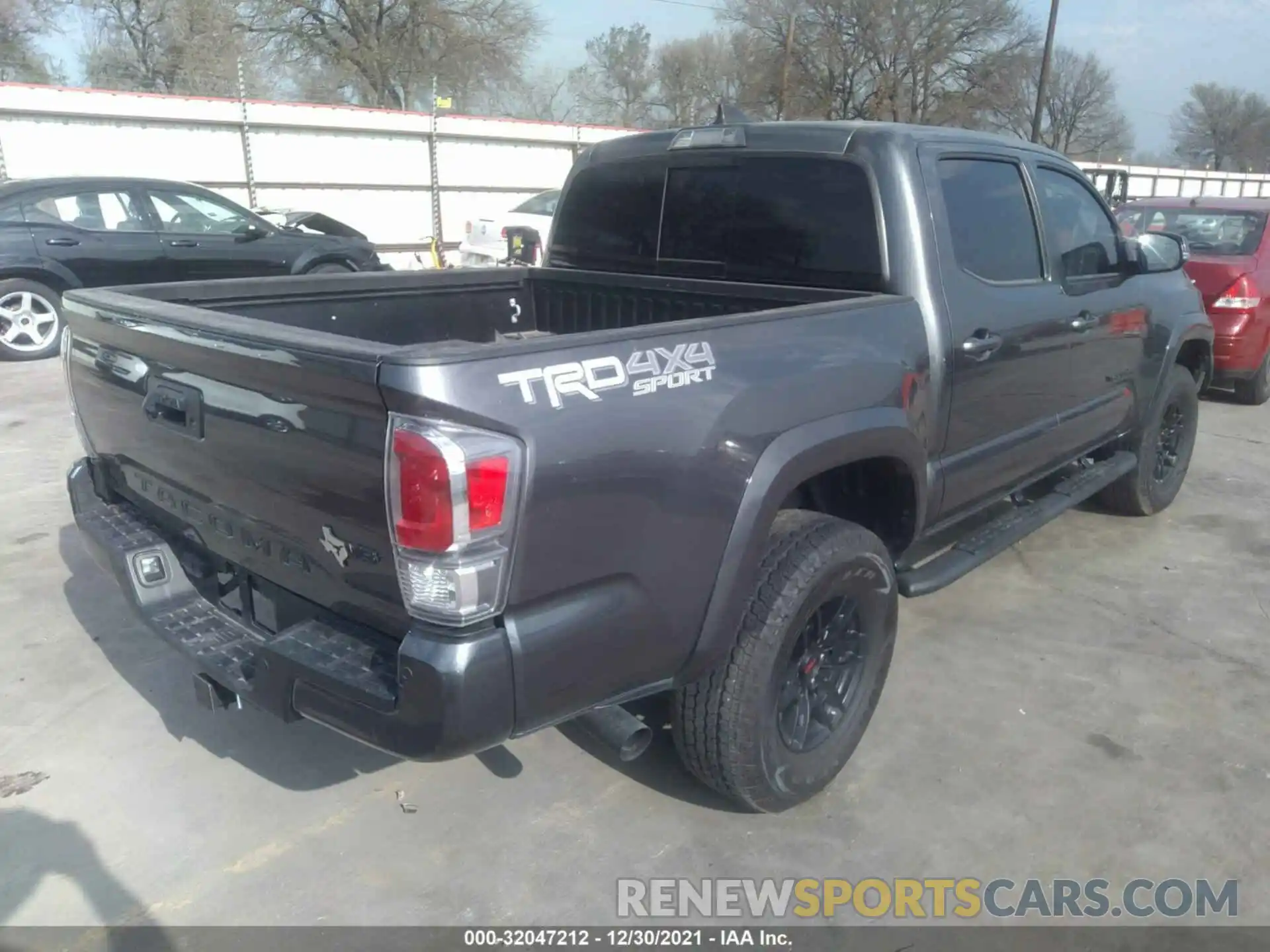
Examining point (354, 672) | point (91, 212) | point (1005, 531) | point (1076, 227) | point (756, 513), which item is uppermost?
point (1076, 227)

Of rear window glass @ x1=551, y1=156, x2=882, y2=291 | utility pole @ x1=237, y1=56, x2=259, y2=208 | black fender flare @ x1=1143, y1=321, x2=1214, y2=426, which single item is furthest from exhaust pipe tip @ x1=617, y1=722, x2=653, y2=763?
utility pole @ x1=237, y1=56, x2=259, y2=208

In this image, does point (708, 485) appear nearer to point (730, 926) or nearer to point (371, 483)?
point (371, 483)

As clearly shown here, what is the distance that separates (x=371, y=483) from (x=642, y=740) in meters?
0.95

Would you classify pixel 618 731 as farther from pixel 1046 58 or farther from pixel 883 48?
pixel 883 48

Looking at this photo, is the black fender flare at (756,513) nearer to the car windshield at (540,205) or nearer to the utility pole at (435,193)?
the car windshield at (540,205)

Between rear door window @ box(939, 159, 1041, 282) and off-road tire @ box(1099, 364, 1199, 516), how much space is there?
1714 mm

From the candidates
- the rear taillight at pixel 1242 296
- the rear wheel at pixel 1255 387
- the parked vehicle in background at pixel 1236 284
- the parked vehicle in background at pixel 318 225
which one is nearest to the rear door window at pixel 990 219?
the parked vehicle in background at pixel 1236 284

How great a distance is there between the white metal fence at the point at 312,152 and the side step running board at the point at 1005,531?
12.9m

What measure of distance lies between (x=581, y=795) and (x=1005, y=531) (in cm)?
196

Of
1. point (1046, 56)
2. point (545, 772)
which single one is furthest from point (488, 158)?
point (1046, 56)

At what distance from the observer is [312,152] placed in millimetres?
14750

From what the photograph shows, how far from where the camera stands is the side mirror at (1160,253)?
14.3ft

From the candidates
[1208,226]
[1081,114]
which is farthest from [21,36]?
[1081,114]

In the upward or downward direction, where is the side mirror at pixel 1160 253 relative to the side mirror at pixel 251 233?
upward
